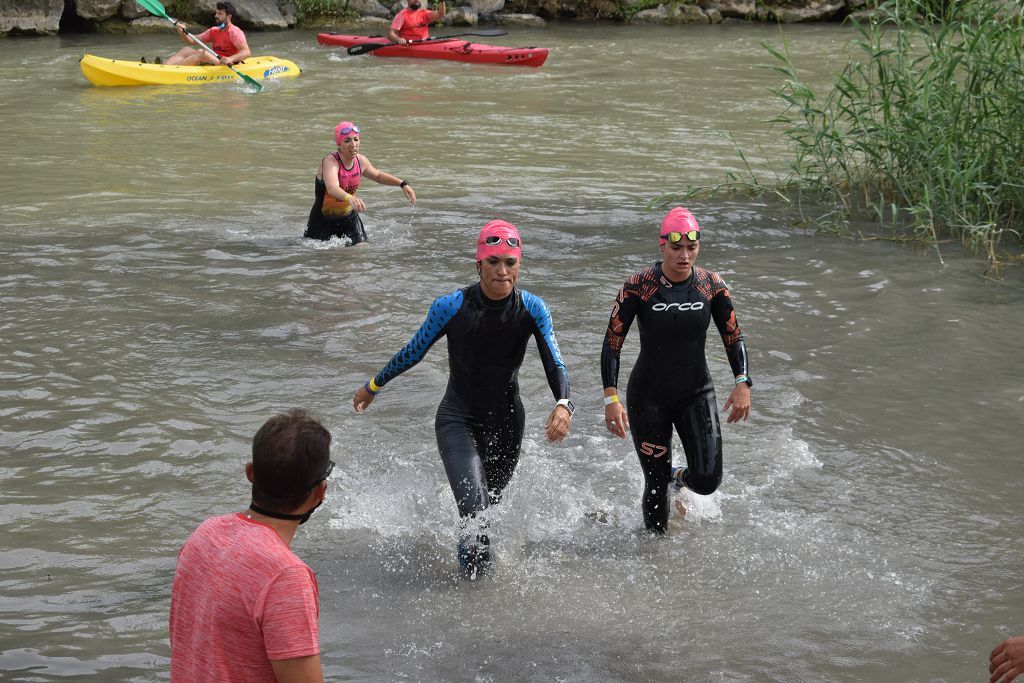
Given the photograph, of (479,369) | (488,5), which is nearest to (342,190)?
(479,369)

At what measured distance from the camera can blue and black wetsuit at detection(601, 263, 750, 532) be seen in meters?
6.16

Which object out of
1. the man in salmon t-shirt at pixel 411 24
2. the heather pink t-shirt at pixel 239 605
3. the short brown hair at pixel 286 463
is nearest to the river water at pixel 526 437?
the heather pink t-shirt at pixel 239 605

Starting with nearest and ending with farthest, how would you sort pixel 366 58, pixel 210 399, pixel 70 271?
pixel 210 399 < pixel 70 271 < pixel 366 58

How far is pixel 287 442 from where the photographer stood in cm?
294

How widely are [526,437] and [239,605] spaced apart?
522cm

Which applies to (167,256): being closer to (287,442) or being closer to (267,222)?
(267,222)

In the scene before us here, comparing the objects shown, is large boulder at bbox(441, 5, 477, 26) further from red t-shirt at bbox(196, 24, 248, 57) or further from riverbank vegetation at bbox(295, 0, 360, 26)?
red t-shirt at bbox(196, 24, 248, 57)

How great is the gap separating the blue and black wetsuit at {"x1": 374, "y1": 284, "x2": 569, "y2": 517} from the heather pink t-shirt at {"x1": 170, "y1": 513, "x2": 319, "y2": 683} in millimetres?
2882

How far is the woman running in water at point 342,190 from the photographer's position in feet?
36.5

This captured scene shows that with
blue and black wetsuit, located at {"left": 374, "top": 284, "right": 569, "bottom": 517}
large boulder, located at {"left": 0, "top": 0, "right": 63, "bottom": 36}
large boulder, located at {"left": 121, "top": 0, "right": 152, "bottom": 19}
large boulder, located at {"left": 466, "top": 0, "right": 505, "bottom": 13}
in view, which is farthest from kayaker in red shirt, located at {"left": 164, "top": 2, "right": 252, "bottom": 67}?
blue and black wetsuit, located at {"left": 374, "top": 284, "right": 569, "bottom": 517}

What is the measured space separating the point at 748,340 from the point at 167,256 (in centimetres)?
588

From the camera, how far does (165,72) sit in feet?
69.3

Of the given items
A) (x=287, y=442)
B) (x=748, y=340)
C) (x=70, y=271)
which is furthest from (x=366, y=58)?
(x=287, y=442)

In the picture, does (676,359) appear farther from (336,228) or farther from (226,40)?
(226,40)
